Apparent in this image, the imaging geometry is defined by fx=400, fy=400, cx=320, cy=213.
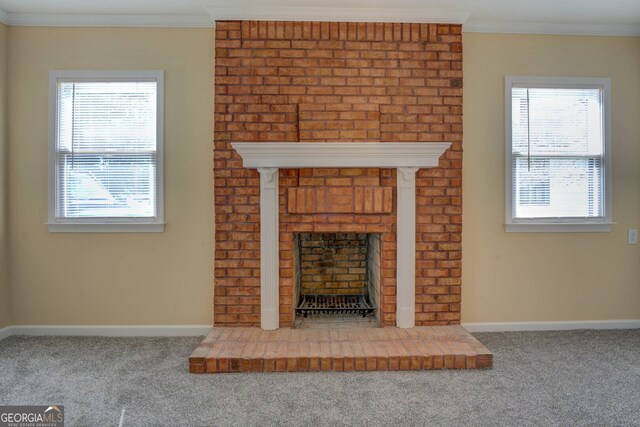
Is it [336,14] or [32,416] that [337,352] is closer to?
[32,416]

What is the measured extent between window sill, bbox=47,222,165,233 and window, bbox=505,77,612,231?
296 cm

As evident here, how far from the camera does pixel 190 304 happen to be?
3.32 metres

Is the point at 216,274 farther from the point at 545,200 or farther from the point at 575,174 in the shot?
the point at 575,174

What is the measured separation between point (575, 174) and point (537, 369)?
1.74m

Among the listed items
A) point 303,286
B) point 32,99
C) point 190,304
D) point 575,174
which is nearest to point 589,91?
point 575,174

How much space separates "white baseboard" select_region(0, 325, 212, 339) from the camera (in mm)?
3301

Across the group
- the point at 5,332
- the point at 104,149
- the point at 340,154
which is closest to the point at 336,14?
the point at 340,154

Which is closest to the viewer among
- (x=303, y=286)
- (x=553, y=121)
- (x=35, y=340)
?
(x=35, y=340)

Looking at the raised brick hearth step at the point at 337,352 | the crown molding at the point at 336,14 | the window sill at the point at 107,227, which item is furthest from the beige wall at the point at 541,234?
the window sill at the point at 107,227

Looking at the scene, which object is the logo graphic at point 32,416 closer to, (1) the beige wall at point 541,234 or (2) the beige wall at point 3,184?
(2) the beige wall at point 3,184

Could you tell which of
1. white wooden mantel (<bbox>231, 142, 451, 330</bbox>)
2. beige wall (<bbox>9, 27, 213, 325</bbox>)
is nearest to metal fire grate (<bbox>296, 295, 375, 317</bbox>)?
white wooden mantel (<bbox>231, 142, 451, 330</bbox>)

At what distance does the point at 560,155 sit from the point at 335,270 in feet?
7.17

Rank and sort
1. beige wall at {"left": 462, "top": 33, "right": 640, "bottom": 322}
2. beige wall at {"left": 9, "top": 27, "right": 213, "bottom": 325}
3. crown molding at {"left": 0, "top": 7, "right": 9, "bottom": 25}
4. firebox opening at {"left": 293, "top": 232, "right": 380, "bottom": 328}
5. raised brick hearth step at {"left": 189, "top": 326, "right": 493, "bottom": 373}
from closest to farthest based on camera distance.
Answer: raised brick hearth step at {"left": 189, "top": 326, "right": 493, "bottom": 373} < crown molding at {"left": 0, "top": 7, "right": 9, "bottom": 25} < beige wall at {"left": 9, "top": 27, "right": 213, "bottom": 325} < beige wall at {"left": 462, "top": 33, "right": 640, "bottom": 322} < firebox opening at {"left": 293, "top": 232, "right": 380, "bottom": 328}

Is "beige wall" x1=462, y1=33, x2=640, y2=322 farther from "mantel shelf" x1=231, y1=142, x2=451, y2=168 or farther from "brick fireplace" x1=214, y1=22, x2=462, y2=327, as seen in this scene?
"mantel shelf" x1=231, y1=142, x2=451, y2=168
